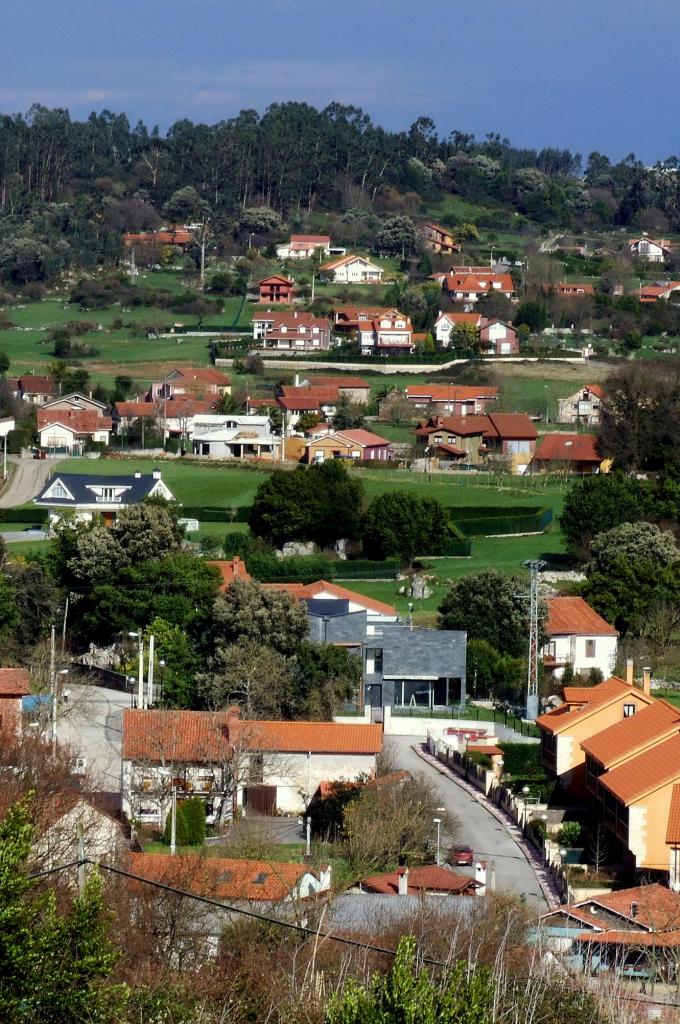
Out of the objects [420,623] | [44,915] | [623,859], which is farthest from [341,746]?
[44,915]

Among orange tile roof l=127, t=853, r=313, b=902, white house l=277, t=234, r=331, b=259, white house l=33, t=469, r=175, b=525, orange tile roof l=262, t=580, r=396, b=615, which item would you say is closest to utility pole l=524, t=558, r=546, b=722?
orange tile roof l=262, t=580, r=396, b=615

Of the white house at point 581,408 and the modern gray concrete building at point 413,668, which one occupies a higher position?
the white house at point 581,408

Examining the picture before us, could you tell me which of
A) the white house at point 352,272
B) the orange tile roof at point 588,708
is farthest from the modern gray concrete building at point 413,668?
the white house at point 352,272

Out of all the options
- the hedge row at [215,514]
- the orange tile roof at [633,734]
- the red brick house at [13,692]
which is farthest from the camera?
the hedge row at [215,514]

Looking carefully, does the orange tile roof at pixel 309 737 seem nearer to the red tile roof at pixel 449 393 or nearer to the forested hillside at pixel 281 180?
the red tile roof at pixel 449 393

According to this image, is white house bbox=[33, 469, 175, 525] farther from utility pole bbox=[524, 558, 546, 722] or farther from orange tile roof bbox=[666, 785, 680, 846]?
orange tile roof bbox=[666, 785, 680, 846]

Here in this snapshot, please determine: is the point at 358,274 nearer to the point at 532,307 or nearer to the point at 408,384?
the point at 532,307
